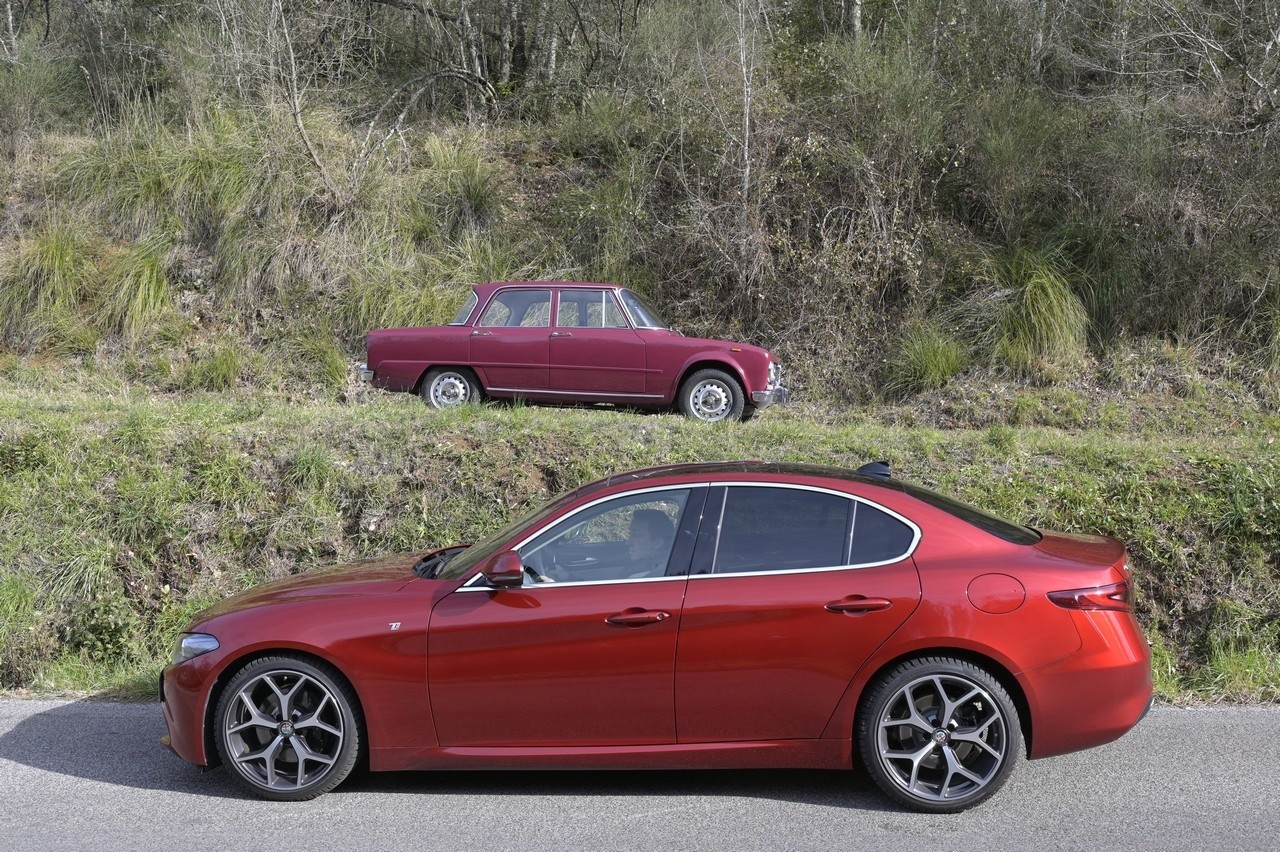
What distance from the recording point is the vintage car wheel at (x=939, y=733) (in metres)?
4.92

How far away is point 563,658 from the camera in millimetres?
5008

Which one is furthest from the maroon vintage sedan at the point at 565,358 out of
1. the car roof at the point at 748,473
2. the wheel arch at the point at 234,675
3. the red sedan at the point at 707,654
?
the wheel arch at the point at 234,675

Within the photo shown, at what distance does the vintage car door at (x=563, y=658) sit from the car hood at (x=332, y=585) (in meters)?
0.44

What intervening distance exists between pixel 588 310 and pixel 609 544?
794 centimetres

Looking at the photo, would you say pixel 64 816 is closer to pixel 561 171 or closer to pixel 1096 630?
pixel 1096 630

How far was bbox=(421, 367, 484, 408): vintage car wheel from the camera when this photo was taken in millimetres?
12859

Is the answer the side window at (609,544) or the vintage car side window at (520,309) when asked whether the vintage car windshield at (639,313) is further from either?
the side window at (609,544)

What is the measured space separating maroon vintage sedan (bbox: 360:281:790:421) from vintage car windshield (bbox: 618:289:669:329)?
1 centimetres

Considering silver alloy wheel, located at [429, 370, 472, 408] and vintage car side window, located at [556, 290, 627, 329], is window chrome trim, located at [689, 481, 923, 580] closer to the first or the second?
vintage car side window, located at [556, 290, 627, 329]

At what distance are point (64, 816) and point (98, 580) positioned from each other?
3.47 meters

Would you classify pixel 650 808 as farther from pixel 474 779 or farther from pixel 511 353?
pixel 511 353

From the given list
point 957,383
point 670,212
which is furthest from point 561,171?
point 957,383

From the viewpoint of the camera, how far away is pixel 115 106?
20172mm

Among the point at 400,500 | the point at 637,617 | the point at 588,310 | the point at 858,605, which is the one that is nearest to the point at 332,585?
the point at 637,617
